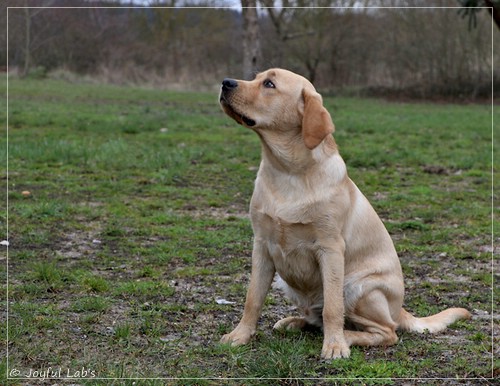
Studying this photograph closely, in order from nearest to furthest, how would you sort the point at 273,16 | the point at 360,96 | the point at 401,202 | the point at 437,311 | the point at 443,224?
the point at 437,311 → the point at 443,224 → the point at 401,202 → the point at 273,16 → the point at 360,96

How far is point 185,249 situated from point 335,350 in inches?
118

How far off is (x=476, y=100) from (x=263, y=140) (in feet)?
61.8

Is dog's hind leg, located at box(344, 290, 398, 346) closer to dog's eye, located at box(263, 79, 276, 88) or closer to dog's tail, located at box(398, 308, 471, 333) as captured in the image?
dog's tail, located at box(398, 308, 471, 333)

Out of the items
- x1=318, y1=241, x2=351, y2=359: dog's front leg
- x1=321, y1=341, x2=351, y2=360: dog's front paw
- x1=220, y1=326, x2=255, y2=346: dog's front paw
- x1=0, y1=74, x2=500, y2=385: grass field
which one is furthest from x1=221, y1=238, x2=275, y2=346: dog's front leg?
x1=321, y1=341, x2=351, y2=360: dog's front paw

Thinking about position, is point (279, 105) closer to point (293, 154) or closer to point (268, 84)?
point (268, 84)

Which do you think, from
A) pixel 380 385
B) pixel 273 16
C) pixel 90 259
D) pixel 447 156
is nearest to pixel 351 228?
pixel 380 385

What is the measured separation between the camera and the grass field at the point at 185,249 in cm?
416

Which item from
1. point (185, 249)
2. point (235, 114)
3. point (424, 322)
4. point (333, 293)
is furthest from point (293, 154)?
point (185, 249)

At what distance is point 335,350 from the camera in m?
4.25

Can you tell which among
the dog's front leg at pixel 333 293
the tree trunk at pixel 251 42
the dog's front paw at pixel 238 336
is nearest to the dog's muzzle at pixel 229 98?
the dog's front leg at pixel 333 293

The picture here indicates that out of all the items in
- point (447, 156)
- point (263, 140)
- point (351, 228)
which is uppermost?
point (263, 140)

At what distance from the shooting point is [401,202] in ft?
31.1

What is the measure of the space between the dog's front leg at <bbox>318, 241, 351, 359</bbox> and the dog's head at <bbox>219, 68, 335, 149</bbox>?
0.64 meters

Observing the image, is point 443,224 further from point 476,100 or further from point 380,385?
point 476,100
